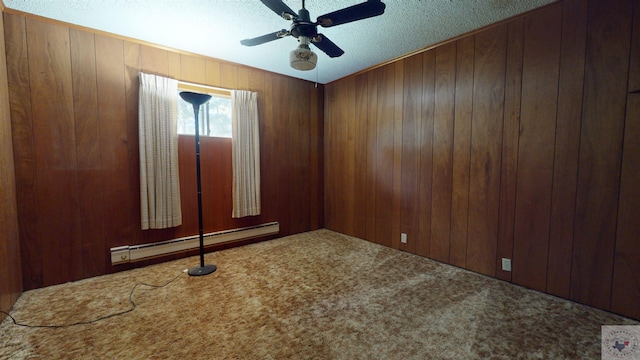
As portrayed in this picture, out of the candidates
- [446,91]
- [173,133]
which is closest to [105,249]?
[173,133]

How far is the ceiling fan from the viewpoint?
58.7 inches

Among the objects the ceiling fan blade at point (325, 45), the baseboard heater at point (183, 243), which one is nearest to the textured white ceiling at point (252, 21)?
the ceiling fan blade at point (325, 45)

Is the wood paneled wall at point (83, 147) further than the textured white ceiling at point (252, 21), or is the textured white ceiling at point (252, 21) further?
the wood paneled wall at point (83, 147)

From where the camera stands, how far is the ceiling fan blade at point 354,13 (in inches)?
57.2

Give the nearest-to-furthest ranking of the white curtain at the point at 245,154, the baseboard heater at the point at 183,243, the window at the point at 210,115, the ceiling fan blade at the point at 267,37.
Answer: the ceiling fan blade at the point at 267,37 → the baseboard heater at the point at 183,243 → the window at the point at 210,115 → the white curtain at the point at 245,154

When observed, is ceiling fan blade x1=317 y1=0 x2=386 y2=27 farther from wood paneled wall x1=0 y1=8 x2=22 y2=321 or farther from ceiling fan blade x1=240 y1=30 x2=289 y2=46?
wood paneled wall x1=0 y1=8 x2=22 y2=321

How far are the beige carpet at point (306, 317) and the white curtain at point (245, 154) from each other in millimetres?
923

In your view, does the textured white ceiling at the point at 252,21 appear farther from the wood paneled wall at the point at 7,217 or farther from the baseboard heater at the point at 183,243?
the baseboard heater at the point at 183,243

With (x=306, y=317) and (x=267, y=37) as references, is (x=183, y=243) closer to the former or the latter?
(x=306, y=317)

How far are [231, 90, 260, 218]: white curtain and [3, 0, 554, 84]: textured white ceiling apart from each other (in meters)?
0.61

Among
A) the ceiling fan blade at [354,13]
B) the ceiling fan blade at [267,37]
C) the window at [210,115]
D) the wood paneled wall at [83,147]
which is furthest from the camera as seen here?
the window at [210,115]

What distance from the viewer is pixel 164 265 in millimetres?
2814

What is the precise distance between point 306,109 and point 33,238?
11.4ft

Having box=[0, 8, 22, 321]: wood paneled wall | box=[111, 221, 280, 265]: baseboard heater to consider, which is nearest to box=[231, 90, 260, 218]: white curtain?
box=[111, 221, 280, 265]: baseboard heater
